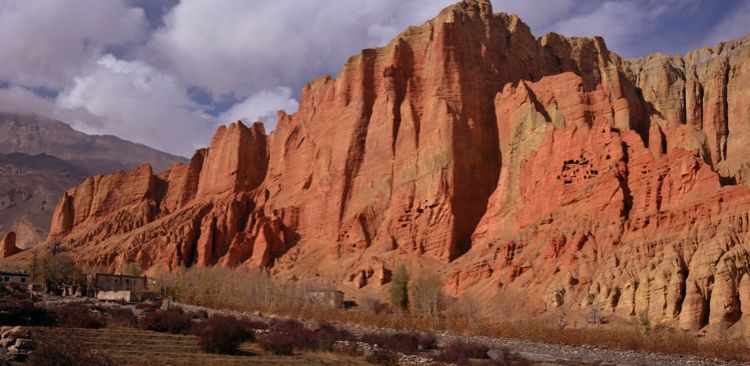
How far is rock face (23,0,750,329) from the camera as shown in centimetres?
6359

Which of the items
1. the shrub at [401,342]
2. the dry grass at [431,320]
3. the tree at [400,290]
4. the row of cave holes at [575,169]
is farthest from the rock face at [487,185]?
the shrub at [401,342]

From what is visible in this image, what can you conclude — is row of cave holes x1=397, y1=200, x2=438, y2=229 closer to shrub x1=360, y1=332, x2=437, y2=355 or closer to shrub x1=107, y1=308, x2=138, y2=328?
shrub x1=360, y1=332, x2=437, y2=355

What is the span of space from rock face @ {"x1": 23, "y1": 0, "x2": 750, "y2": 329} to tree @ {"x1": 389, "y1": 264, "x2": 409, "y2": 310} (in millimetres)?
4012

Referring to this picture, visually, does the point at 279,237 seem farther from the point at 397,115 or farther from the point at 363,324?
the point at 363,324

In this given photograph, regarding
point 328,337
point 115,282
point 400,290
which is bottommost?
point 328,337

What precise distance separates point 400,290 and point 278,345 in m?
→ 36.5

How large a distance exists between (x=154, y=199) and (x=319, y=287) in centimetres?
5074

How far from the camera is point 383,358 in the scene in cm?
3950

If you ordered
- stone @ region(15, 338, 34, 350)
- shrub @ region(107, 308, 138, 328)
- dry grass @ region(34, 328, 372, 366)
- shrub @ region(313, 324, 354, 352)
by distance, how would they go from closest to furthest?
1. stone @ region(15, 338, 34, 350)
2. dry grass @ region(34, 328, 372, 366)
3. shrub @ region(313, 324, 354, 352)
4. shrub @ region(107, 308, 138, 328)

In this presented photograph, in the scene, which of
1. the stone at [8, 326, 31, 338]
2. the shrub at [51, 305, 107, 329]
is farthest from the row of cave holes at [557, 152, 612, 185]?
the stone at [8, 326, 31, 338]

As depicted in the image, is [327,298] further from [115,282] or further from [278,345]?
[278,345]

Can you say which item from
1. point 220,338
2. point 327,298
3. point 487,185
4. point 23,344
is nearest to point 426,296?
point 327,298

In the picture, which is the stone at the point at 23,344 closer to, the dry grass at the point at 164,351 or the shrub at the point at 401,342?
the dry grass at the point at 164,351

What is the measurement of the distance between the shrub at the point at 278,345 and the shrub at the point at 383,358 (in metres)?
3.57
